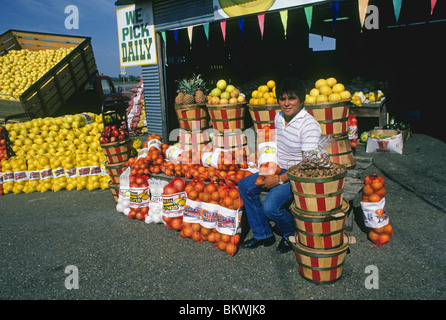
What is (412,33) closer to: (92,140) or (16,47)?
(92,140)

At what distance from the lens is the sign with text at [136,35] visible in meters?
8.34

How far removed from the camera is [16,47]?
14.1 metres

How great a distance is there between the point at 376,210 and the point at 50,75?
11906mm

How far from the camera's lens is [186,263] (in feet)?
13.4

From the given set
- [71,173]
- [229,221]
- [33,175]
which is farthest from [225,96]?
[33,175]

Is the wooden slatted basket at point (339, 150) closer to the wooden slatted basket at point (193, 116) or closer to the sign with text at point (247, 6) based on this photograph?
the sign with text at point (247, 6)

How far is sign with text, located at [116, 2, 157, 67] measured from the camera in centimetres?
834

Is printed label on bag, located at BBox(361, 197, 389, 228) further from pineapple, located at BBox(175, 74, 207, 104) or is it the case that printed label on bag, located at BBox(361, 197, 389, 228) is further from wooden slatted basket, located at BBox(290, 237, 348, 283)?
pineapple, located at BBox(175, 74, 207, 104)

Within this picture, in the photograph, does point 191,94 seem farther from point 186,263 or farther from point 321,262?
point 321,262

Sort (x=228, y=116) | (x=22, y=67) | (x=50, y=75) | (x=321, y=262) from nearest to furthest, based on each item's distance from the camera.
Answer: (x=321, y=262)
(x=228, y=116)
(x=50, y=75)
(x=22, y=67)

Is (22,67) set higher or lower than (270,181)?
higher

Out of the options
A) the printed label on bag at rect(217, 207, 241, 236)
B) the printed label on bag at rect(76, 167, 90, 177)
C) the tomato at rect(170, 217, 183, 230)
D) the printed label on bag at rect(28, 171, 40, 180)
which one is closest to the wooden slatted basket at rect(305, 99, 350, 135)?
the printed label on bag at rect(217, 207, 241, 236)

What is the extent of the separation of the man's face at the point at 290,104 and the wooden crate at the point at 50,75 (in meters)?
9.76
